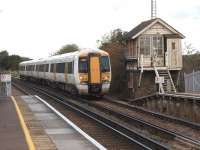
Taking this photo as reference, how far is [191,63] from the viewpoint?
45.5 m

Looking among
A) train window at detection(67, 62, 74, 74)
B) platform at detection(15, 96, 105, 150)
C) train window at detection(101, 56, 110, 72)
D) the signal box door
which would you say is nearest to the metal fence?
train window at detection(101, 56, 110, 72)

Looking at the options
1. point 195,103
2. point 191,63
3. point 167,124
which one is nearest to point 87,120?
point 167,124

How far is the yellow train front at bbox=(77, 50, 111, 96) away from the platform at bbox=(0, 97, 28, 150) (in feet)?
32.8

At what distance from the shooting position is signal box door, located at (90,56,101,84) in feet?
102

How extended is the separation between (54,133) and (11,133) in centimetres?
131

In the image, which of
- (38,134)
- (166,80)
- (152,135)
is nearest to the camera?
(38,134)

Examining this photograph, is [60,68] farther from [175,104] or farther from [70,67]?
[175,104]

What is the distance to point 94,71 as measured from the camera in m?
31.1

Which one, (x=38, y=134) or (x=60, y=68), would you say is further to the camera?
(x=60, y=68)

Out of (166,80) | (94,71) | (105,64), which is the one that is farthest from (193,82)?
(166,80)

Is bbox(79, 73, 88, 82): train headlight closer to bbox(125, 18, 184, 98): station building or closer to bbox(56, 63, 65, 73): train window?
bbox(56, 63, 65, 73): train window

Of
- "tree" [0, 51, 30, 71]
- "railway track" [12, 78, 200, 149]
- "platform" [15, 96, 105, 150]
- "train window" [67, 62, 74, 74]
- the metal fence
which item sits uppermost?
"tree" [0, 51, 30, 71]

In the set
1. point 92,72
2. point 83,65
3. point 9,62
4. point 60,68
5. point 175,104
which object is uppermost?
point 9,62

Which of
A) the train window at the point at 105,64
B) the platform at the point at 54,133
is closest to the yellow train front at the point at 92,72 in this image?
the train window at the point at 105,64
